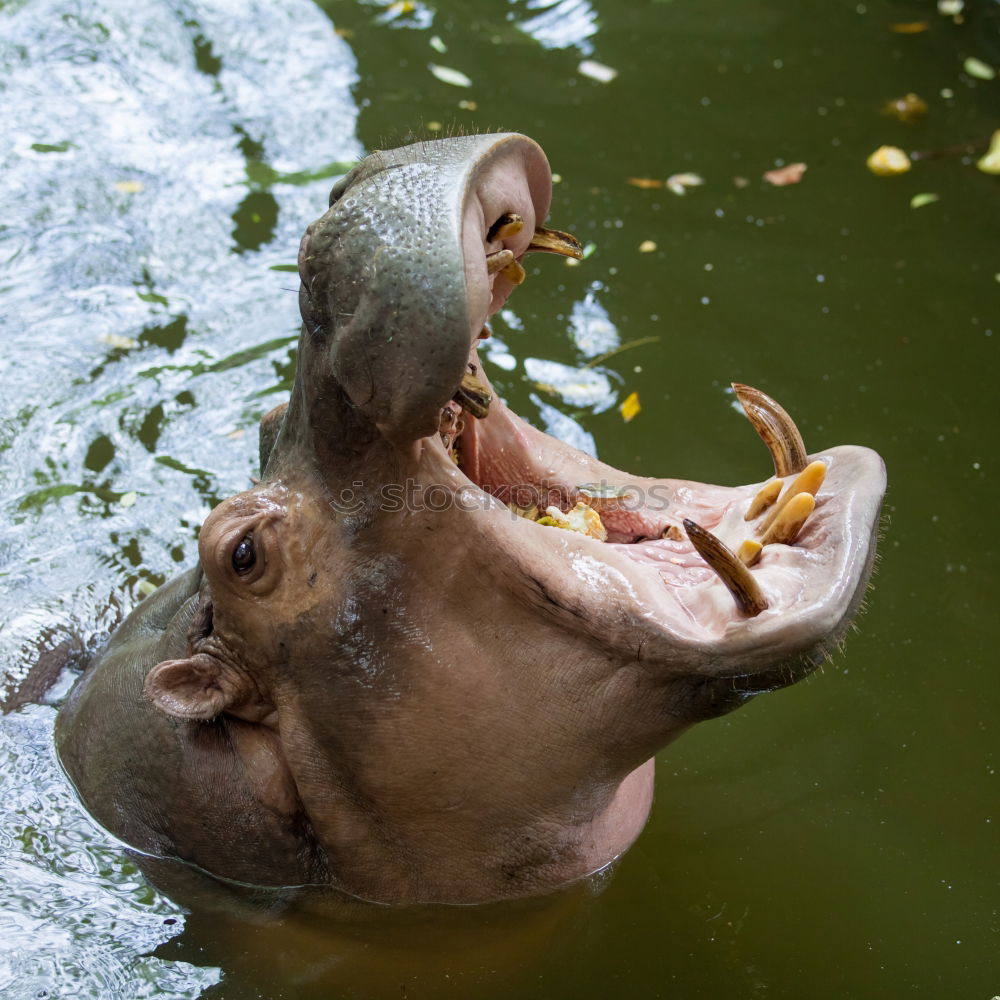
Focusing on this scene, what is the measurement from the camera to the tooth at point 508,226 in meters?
2.71

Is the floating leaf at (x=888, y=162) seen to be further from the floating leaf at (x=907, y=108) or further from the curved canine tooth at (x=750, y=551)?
the curved canine tooth at (x=750, y=551)

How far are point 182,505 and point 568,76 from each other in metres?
4.13

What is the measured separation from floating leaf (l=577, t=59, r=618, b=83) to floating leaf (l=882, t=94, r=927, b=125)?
162 centimetres

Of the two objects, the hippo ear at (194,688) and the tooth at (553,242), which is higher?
the tooth at (553,242)

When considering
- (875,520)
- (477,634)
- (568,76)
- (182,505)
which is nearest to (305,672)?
(477,634)

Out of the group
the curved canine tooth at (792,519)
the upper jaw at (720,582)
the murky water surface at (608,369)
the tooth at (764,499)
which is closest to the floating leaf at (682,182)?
the murky water surface at (608,369)

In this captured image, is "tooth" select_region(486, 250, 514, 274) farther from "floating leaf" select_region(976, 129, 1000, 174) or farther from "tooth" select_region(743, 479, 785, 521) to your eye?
"floating leaf" select_region(976, 129, 1000, 174)

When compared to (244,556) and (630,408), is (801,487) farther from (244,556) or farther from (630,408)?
(630,408)

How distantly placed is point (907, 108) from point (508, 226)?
5464 mm

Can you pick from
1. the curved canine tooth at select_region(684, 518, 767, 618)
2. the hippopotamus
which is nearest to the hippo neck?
the hippopotamus

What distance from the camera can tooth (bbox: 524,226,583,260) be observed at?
119 inches

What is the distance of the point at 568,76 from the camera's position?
7.84m

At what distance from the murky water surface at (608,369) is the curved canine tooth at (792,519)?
1330mm

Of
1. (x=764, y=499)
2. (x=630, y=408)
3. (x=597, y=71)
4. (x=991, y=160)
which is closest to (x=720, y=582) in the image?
(x=764, y=499)
